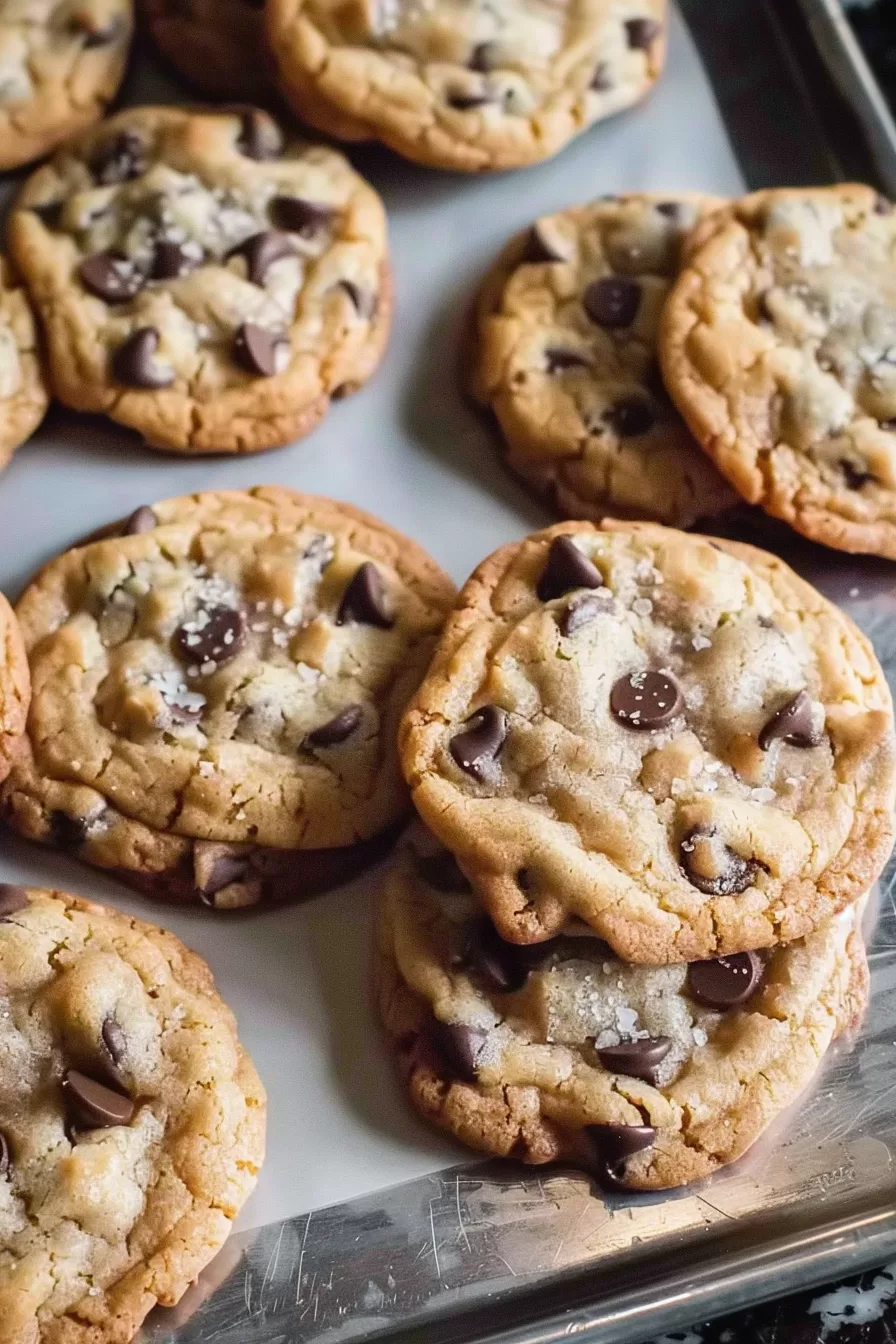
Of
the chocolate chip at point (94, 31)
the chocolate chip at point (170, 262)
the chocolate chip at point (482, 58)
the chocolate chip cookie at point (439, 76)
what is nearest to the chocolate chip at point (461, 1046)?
the chocolate chip at point (170, 262)

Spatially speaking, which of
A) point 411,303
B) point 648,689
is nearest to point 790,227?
point 411,303

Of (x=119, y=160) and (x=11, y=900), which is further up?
(x=119, y=160)

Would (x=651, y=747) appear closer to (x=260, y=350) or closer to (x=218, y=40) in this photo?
(x=260, y=350)

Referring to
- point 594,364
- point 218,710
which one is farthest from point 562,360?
point 218,710

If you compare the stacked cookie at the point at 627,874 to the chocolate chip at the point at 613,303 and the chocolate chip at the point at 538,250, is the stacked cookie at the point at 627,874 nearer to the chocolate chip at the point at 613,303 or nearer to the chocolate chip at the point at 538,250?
the chocolate chip at the point at 613,303

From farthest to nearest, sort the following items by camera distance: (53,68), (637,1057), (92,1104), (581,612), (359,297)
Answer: (53,68), (359,297), (581,612), (637,1057), (92,1104)

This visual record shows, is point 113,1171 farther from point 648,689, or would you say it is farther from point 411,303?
point 411,303
